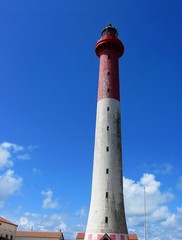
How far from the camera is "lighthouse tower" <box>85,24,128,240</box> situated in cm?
3681

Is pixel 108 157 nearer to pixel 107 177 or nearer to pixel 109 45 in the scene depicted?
pixel 107 177

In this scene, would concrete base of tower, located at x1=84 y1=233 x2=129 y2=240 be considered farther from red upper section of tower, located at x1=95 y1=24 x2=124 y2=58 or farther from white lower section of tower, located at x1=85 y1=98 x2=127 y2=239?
red upper section of tower, located at x1=95 y1=24 x2=124 y2=58

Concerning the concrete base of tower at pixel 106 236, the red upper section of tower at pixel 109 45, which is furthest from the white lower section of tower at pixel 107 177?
the red upper section of tower at pixel 109 45

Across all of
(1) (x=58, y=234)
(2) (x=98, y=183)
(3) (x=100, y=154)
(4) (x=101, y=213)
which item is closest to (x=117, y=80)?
(3) (x=100, y=154)

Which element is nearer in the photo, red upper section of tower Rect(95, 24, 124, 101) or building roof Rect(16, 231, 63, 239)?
red upper section of tower Rect(95, 24, 124, 101)

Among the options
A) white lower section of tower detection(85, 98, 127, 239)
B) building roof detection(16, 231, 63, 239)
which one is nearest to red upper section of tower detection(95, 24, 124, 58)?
white lower section of tower detection(85, 98, 127, 239)

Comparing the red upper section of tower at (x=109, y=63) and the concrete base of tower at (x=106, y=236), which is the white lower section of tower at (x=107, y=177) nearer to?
the concrete base of tower at (x=106, y=236)

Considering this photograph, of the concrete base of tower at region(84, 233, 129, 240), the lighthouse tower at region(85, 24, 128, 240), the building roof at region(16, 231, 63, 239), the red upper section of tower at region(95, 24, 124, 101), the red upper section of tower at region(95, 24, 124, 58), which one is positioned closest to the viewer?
the concrete base of tower at region(84, 233, 129, 240)

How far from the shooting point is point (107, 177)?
127 feet

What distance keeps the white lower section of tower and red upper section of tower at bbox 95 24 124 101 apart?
1.38m

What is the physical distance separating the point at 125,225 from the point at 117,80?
19.3 m

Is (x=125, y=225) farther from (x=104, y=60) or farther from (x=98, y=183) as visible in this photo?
(x=104, y=60)

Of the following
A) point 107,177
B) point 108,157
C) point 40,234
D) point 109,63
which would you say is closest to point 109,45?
point 109,63

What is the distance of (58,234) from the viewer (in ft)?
252
